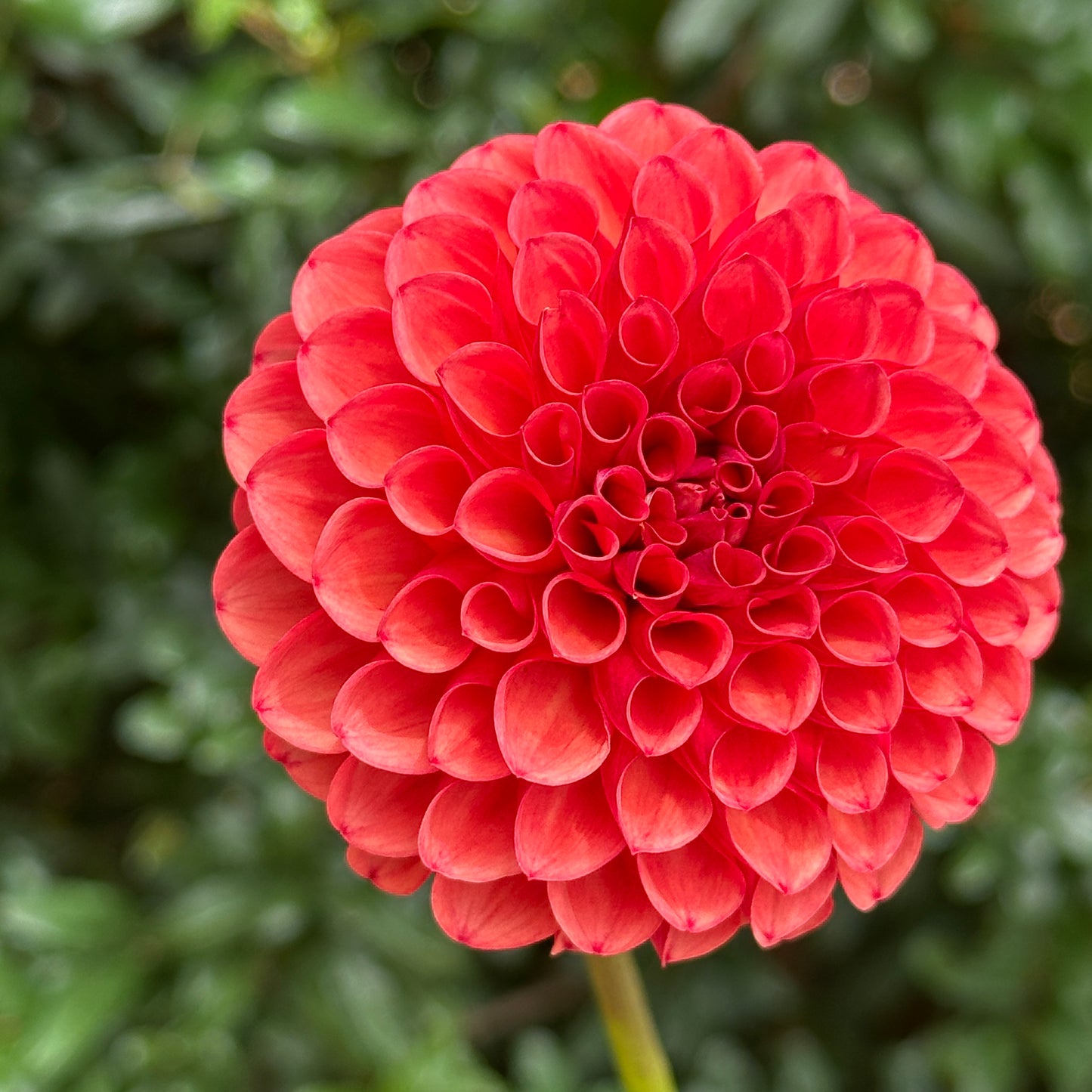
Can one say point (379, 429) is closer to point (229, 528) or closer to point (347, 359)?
point (347, 359)

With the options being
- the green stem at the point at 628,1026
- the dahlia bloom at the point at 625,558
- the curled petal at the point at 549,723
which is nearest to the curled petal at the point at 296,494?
the dahlia bloom at the point at 625,558

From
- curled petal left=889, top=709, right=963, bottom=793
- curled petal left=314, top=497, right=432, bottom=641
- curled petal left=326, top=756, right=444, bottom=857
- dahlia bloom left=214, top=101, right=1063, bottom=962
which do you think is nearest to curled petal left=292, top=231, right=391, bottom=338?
dahlia bloom left=214, top=101, right=1063, bottom=962

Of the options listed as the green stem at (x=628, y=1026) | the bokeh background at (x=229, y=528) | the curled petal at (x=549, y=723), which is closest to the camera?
the curled petal at (x=549, y=723)

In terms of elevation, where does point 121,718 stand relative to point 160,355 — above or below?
below

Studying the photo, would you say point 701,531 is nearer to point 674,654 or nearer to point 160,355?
point 674,654

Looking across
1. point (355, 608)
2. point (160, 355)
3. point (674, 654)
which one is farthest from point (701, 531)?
point (160, 355)

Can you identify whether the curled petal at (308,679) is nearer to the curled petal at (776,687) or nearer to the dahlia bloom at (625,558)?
the dahlia bloom at (625,558)
